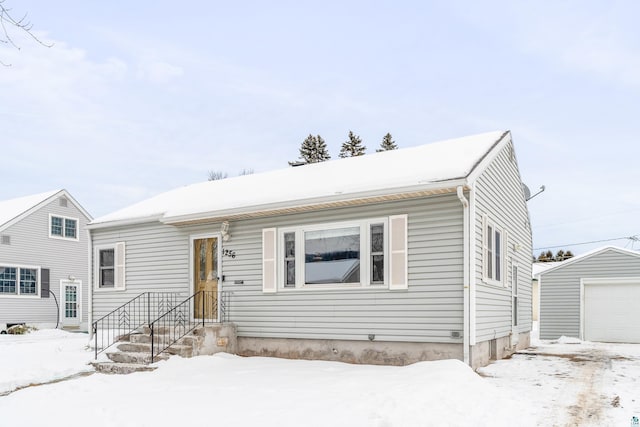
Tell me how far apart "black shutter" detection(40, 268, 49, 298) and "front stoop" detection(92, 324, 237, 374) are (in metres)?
13.6

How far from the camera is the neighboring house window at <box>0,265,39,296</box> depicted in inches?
861

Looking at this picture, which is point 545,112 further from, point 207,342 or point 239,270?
point 207,342

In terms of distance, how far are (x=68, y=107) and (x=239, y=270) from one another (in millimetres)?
9758

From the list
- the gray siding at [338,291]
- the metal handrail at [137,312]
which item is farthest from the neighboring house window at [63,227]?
the gray siding at [338,291]

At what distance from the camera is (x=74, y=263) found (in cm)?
2486

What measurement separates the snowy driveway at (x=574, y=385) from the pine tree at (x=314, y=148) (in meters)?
26.2

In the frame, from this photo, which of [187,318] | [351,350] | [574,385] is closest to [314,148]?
[187,318]

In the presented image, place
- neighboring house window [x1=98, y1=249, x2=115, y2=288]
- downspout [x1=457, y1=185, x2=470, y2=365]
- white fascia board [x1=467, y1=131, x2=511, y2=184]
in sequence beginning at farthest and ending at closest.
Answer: neighboring house window [x1=98, y1=249, x2=115, y2=288]
white fascia board [x1=467, y1=131, x2=511, y2=184]
downspout [x1=457, y1=185, x2=470, y2=365]

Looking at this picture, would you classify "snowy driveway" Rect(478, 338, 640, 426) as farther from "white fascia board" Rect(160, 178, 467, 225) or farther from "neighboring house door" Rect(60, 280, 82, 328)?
"neighboring house door" Rect(60, 280, 82, 328)

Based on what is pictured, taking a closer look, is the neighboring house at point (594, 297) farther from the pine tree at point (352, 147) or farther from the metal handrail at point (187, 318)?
the pine tree at point (352, 147)

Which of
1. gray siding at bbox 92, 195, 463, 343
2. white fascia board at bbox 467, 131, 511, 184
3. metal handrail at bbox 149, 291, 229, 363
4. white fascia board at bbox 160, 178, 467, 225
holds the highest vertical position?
white fascia board at bbox 467, 131, 511, 184

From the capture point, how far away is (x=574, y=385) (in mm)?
8258

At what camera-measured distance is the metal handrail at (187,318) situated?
11.1 m

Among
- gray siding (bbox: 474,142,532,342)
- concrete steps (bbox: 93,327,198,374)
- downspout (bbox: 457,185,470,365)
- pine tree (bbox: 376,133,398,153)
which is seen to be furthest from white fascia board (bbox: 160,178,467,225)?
pine tree (bbox: 376,133,398,153)
